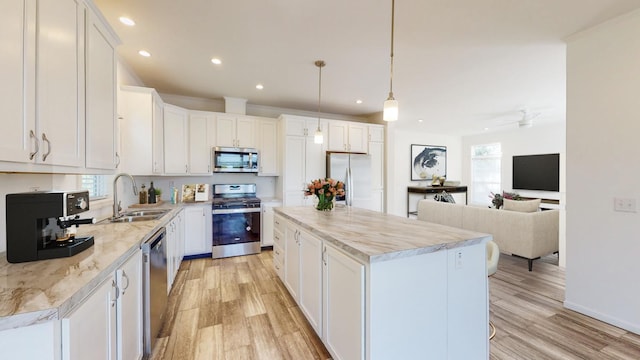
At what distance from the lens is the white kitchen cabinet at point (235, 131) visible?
13.8ft

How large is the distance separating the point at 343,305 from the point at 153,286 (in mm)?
1417

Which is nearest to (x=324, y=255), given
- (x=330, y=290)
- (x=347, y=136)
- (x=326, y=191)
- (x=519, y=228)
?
(x=330, y=290)

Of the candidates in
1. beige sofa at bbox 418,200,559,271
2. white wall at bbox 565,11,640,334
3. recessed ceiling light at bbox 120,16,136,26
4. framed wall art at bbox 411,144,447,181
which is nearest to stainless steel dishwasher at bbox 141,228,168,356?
recessed ceiling light at bbox 120,16,136,26

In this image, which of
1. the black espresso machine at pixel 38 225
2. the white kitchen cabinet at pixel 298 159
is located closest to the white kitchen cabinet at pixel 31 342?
the black espresso machine at pixel 38 225

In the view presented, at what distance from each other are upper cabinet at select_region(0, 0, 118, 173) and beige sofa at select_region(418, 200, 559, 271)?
4740 mm

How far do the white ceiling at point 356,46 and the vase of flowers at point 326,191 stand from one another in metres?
1.47

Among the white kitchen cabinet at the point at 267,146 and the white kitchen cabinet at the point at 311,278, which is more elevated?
the white kitchen cabinet at the point at 267,146

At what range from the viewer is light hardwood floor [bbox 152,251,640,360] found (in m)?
1.88

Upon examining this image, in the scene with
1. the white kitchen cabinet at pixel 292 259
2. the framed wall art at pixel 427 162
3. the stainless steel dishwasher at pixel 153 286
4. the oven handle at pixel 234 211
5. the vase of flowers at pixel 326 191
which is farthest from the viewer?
the framed wall art at pixel 427 162

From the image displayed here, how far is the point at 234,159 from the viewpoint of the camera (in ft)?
14.0

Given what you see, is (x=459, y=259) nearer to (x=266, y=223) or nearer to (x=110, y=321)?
(x=110, y=321)

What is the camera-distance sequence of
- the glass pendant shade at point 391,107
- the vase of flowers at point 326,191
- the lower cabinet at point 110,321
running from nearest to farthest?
the lower cabinet at point 110,321 < the glass pendant shade at point 391,107 < the vase of flowers at point 326,191

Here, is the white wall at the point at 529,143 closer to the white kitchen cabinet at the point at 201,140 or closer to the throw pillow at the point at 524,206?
the throw pillow at the point at 524,206

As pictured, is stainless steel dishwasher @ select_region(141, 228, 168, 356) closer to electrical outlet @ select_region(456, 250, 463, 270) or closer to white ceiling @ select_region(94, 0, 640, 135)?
white ceiling @ select_region(94, 0, 640, 135)
